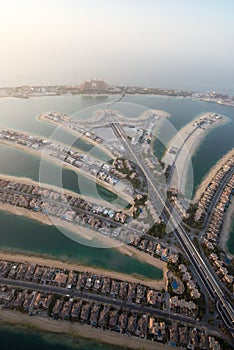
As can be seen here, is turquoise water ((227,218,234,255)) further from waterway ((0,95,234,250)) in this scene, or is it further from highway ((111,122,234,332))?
waterway ((0,95,234,250))

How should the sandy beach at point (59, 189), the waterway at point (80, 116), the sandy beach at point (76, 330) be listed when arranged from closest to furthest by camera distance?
the sandy beach at point (76, 330), the sandy beach at point (59, 189), the waterway at point (80, 116)

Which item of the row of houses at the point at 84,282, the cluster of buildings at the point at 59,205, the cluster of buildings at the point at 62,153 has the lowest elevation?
the row of houses at the point at 84,282

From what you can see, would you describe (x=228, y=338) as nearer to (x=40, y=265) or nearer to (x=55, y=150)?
(x=40, y=265)

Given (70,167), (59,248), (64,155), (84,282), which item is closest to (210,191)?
(70,167)

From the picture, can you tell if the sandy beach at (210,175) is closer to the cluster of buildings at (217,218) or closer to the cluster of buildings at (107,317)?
the cluster of buildings at (217,218)

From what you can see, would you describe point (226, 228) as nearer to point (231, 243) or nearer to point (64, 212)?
point (231, 243)

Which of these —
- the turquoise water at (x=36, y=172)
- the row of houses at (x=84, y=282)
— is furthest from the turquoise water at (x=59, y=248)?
the turquoise water at (x=36, y=172)

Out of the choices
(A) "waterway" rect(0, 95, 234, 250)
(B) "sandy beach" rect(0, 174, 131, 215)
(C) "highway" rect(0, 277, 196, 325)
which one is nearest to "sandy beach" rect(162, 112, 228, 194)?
(A) "waterway" rect(0, 95, 234, 250)
